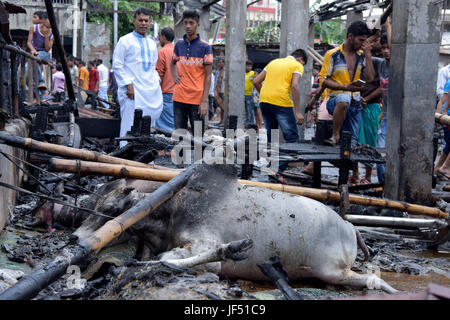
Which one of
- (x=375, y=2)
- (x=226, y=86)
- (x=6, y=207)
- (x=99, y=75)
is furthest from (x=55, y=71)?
(x=6, y=207)

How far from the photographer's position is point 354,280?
383 cm

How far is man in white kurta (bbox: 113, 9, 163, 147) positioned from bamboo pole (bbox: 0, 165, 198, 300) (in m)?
4.33

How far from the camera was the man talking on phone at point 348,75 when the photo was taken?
765cm

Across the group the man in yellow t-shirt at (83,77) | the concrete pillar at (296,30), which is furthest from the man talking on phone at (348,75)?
the man in yellow t-shirt at (83,77)

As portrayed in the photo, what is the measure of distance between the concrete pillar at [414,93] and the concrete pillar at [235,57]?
6404 mm

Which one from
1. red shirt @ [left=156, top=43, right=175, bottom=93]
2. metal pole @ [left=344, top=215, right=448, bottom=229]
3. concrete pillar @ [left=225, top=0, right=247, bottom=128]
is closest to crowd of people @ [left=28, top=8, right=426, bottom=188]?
red shirt @ [left=156, top=43, right=175, bottom=93]

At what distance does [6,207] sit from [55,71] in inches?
579

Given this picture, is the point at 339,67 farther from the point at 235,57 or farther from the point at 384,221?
the point at 235,57

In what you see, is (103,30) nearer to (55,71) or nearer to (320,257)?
(55,71)

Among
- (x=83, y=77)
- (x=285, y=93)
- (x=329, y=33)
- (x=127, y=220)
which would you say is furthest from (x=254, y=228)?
(x=329, y=33)

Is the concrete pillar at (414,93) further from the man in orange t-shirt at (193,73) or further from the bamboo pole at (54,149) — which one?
the man in orange t-shirt at (193,73)

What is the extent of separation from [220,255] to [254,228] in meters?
0.73

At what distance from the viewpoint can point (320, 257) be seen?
3.88 metres

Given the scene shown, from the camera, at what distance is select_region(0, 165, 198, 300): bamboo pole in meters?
2.54
